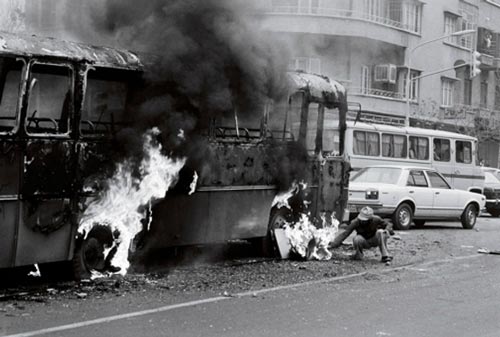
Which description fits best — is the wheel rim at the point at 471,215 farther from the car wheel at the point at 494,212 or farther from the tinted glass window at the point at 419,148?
the car wheel at the point at 494,212

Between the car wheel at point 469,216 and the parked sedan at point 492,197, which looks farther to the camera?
the parked sedan at point 492,197

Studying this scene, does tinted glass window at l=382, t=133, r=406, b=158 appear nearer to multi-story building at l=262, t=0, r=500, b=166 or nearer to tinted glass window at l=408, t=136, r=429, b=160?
tinted glass window at l=408, t=136, r=429, b=160

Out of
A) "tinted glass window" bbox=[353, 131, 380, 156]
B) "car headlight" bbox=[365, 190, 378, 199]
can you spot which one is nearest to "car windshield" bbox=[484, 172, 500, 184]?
"tinted glass window" bbox=[353, 131, 380, 156]

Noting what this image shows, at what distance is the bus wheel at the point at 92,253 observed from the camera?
8953 millimetres

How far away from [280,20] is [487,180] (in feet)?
51.8

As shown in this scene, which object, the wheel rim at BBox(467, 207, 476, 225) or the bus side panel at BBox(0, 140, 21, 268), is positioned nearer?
the bus side panel at BBox(0, 140, 21, 268)

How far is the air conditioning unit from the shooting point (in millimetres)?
31141

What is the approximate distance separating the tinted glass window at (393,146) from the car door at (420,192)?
4456 millimetres

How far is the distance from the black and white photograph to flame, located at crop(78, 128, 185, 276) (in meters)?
0.02

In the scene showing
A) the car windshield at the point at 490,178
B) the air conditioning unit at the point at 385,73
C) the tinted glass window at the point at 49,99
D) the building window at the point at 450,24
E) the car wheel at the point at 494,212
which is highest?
the building window at the point at 450,24

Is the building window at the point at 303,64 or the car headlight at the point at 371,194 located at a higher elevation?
the building window at the point at 303,64

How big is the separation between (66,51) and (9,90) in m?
0.82

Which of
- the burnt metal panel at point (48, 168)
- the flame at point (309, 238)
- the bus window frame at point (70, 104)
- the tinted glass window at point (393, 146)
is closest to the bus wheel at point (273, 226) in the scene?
the flame at point (309, 238)

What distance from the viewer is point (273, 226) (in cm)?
1194
